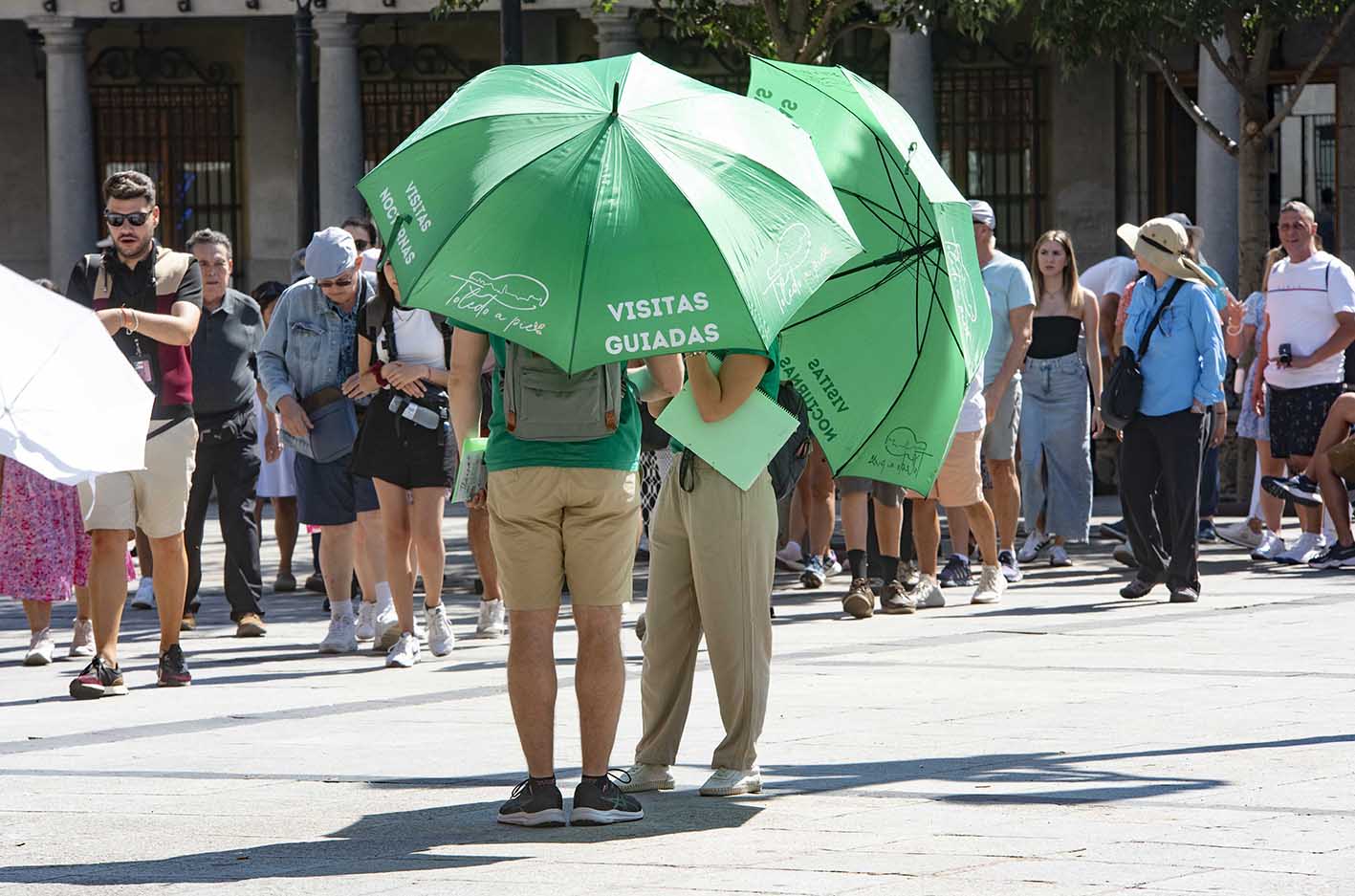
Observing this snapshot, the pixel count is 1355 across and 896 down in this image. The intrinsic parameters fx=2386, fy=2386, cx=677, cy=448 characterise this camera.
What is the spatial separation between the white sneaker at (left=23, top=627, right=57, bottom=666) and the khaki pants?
4572 millimetres

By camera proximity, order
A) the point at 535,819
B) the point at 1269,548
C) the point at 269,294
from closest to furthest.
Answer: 1. the point at 535,819
2. the point at 1269,548
3. the point at 269,294

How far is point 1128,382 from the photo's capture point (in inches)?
471

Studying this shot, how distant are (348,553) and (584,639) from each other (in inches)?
183

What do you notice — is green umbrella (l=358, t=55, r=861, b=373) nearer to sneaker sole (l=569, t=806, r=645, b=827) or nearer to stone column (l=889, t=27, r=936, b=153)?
sneaker sole (l=569, t=806, r=645, b=827)

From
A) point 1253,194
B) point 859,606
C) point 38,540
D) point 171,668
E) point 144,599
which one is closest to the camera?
point 171,668

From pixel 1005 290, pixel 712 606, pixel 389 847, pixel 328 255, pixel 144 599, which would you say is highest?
pixel 328 255

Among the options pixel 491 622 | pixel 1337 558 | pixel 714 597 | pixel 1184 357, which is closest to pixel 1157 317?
pixel 1184 357

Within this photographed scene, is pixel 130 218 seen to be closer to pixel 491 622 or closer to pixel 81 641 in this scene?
pixel 81 641

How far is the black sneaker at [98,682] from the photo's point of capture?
9.41 m

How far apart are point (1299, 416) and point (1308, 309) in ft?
2.21

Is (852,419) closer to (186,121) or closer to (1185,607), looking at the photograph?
(1185,607)

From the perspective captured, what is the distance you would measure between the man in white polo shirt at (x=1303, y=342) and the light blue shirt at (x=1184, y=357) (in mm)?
A: 2157

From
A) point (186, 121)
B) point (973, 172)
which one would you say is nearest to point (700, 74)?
point (973, 172)

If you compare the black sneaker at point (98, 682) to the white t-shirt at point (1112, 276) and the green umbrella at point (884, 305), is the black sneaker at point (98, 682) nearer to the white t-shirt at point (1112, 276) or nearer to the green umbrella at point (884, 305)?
the green umbrella at point (884, 305)
